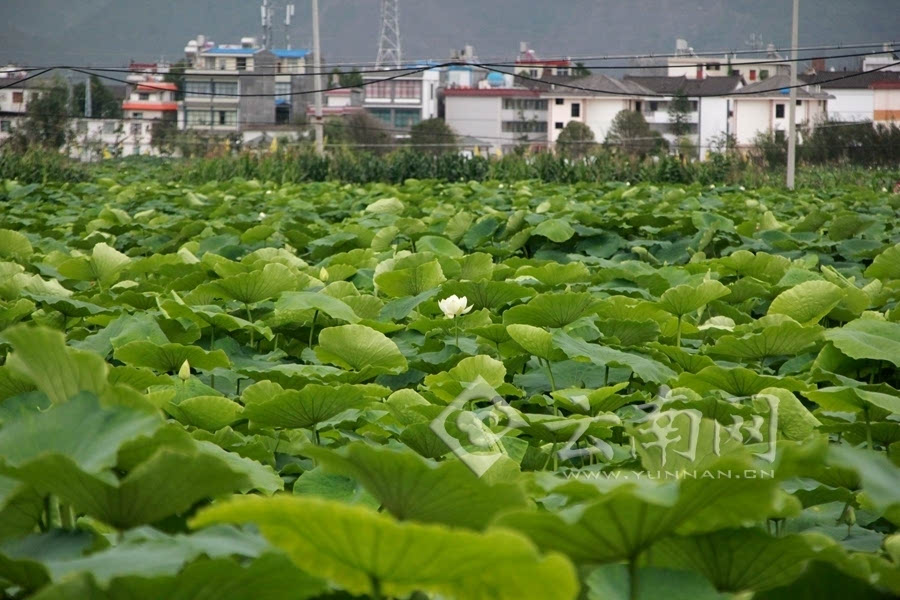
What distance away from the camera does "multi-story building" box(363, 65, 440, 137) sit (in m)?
75.7

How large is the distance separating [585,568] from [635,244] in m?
3.73

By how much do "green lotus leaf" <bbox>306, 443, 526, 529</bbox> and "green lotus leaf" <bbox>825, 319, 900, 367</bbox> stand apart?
3.58 feet

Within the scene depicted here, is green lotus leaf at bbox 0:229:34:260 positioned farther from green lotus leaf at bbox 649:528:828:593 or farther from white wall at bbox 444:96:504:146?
white wall at bbox 444:96:504:146

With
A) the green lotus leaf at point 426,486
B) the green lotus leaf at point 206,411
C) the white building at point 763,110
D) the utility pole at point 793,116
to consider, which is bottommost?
the green lotus leaf at point 206,411

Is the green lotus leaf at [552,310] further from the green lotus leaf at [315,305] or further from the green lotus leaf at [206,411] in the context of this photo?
the green lotus leaf at [206,411]

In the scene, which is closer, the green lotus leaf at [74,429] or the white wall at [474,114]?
the green lotus leaf at [74,429]

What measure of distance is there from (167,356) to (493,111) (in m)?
66.0

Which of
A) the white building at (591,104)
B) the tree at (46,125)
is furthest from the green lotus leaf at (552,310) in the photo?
the white building at (591,104)

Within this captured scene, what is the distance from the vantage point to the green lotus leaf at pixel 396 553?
0.47 m

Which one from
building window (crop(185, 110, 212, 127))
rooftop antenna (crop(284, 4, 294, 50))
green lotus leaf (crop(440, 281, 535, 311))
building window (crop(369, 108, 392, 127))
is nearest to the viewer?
green lotus leaf (crop(440, 281, 535, 311))

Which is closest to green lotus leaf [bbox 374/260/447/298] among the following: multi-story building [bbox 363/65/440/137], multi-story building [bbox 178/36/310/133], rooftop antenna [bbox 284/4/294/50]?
multi-story building [bbox 178/36/310/133]

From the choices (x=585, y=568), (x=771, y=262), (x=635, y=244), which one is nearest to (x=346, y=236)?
(x=635, y=244)

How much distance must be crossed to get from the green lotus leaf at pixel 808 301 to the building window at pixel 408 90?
251 feet

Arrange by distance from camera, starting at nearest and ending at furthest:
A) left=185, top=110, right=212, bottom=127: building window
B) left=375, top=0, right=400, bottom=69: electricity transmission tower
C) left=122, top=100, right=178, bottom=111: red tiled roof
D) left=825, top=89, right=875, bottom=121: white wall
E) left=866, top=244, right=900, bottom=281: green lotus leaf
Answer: left=866, top=244, right=900, bottom=281: green lotus leaf, left=122, top=100, right=178, bottom=111: red tiled roof, left=185, top=110, right=212, bottom=127: building window, left=825, top=89, right=875, bottom=121: white wall, left=375, top=0, right=400, bottom=69: electricity transmission tower
